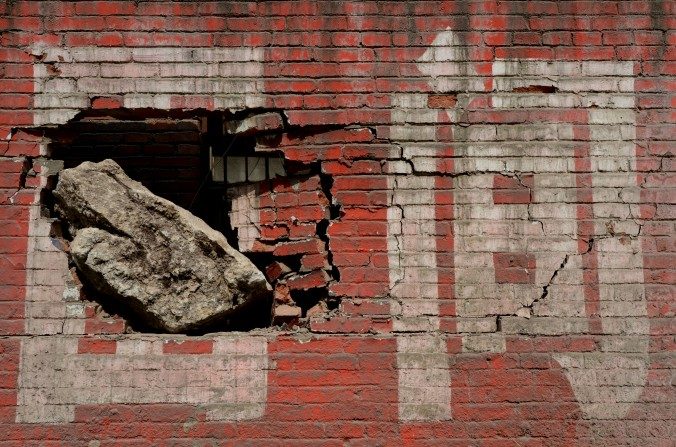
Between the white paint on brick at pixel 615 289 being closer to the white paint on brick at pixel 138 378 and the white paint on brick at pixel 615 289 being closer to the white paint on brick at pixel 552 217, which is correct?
the white paint on brick at pixel 552 217

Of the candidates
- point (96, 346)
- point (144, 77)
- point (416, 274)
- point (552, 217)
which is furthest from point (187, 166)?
point (552, 217)

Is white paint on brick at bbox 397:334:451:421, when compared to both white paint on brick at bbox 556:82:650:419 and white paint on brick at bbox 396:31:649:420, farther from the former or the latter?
white paint on brick at bbox 556:82:650:419

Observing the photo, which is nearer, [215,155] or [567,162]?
[567,162]

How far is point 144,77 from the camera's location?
364cm

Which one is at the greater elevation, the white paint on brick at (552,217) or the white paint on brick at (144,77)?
the white paint on brick at (144,77)

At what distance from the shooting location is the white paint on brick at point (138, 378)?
343 cm

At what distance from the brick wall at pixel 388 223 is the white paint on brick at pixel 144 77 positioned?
0.04 ft

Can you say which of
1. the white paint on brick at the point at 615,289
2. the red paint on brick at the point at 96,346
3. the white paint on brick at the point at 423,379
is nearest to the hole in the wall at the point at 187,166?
the red paint on brick at the point at 96,346

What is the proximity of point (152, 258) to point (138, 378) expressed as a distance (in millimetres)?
578

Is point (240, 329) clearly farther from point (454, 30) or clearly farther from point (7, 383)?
point (454, 30)

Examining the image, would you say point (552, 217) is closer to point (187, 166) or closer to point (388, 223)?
point (388, 223)

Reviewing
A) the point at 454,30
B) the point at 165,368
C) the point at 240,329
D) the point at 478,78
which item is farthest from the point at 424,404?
the point at 454,30

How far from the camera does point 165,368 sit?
11.4 feet

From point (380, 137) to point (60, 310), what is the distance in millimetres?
1786
